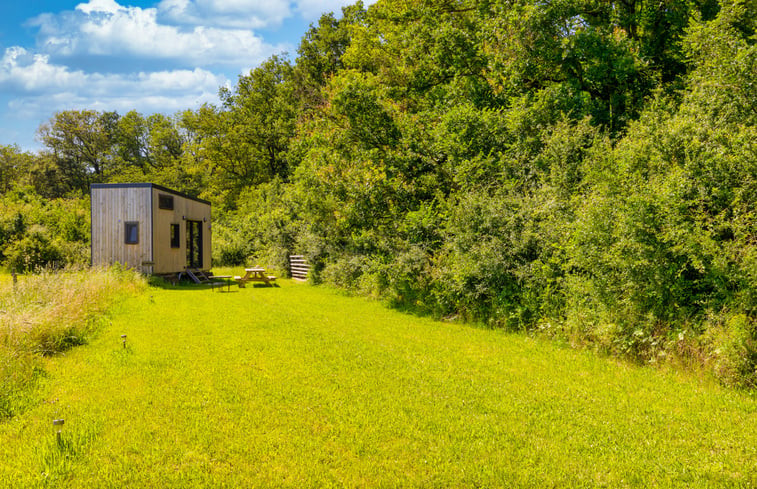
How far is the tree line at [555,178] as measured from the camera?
19.6 feet

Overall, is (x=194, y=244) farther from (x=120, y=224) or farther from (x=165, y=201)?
(x=120, y=224)

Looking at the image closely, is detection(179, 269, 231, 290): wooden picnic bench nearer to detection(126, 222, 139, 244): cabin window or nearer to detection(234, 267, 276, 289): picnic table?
detection(234, 267, 276, 289): picnic table

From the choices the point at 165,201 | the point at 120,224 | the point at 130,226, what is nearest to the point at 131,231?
the point at 130,226

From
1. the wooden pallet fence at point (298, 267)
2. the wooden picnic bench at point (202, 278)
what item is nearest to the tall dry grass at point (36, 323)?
the wooden picnic bench at point (202, 278)

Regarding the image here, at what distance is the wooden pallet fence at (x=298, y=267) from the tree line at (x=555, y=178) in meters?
0.75

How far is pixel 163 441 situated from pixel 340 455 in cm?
159

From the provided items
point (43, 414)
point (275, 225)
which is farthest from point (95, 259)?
point (43, 414)

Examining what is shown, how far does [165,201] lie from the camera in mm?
17500

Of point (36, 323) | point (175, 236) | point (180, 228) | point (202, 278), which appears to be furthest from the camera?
point (202, 278)

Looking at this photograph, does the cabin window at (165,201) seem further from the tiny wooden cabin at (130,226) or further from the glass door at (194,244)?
the glass door at (194,244)

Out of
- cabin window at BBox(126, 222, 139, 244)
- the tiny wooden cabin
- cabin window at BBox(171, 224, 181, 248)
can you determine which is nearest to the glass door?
cabin window at BBox(171, 224, 181, 248)

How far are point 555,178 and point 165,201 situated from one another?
48.0 feet

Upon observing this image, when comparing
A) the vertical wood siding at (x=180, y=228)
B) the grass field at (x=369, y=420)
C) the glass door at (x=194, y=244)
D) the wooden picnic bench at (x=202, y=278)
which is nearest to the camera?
the grass field at (x=369, y=420)

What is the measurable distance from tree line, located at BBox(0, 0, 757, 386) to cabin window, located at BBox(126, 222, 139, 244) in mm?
5704
